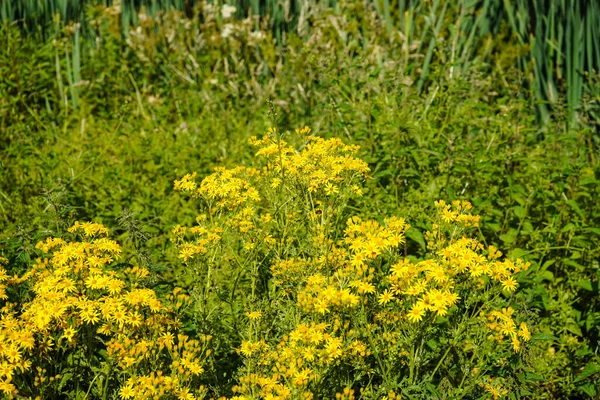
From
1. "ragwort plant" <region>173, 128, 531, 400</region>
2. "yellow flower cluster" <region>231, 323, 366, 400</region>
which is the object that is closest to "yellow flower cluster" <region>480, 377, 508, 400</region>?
"ragwort plant" <region>173, 128, 531, 400</region>

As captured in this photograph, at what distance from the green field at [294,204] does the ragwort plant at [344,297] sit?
13mm

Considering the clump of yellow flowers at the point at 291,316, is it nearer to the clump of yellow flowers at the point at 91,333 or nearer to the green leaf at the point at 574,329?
the clump of yellow flowers at the point at 91,333

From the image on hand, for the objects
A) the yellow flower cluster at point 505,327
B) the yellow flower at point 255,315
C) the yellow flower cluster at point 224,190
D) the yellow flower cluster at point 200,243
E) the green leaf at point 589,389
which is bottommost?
the green leaf at point 589,389

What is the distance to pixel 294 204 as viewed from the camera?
291 centimetres

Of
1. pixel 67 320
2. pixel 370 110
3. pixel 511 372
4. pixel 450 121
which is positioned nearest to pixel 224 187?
pixel 67 320

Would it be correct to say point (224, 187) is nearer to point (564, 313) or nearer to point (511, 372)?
point (511, 372)

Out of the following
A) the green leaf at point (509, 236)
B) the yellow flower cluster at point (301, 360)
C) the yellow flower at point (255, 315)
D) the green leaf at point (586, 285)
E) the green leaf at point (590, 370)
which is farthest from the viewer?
the green leaf at point (509, 236)

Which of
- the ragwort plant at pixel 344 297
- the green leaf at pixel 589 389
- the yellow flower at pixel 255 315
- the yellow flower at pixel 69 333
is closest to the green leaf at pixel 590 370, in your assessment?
the green leaf at pixel 589 389

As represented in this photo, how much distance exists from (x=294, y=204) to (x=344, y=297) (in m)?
0.70

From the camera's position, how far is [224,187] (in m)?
2.82

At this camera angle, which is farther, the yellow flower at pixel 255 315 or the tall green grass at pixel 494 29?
the tall green grass at pixel 494 29

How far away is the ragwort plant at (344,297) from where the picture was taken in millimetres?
2346

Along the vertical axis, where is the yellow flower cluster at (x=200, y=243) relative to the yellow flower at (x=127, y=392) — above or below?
above

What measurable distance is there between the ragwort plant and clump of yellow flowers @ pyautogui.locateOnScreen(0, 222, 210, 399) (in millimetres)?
226
